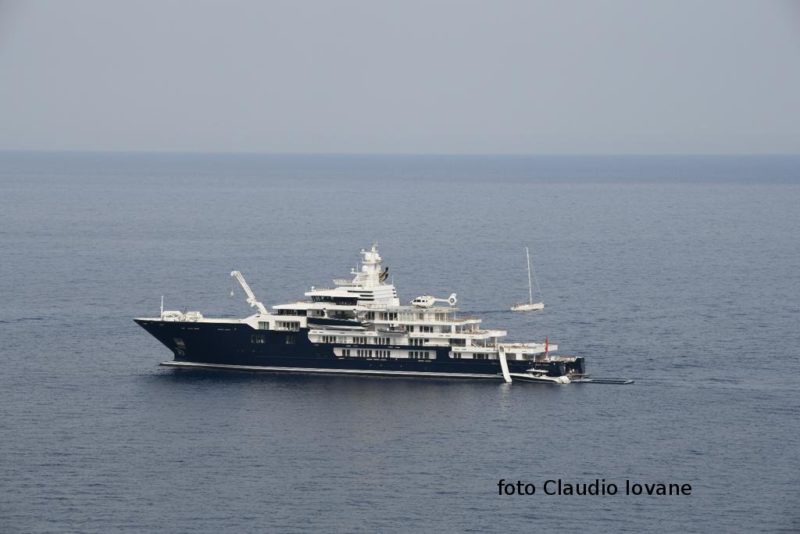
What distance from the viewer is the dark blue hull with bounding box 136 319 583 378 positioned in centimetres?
10944

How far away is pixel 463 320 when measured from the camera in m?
110

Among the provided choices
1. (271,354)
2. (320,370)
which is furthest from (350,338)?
(271,354)

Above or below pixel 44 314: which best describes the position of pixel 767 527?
below

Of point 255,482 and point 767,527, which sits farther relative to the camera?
point 255,482

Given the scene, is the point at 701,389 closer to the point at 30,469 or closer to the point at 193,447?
the point at 193,447

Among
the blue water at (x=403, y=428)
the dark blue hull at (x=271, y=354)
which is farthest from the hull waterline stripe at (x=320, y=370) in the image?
the blue water at (x=403, y=428)

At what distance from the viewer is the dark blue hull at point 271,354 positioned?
4309 inches

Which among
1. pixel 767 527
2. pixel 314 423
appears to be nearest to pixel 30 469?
pixel 314 423

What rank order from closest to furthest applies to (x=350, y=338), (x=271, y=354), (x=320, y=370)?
(x=350, y=338) < (x=320, y=370) < (x=271, y=354)

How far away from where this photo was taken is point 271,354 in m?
112

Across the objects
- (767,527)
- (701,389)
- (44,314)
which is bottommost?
(767,527)

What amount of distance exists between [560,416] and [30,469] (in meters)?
31.7

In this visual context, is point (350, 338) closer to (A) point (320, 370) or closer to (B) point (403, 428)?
(A) point (320, 370)

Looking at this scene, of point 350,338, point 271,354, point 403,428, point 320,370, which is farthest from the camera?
point 271,354
